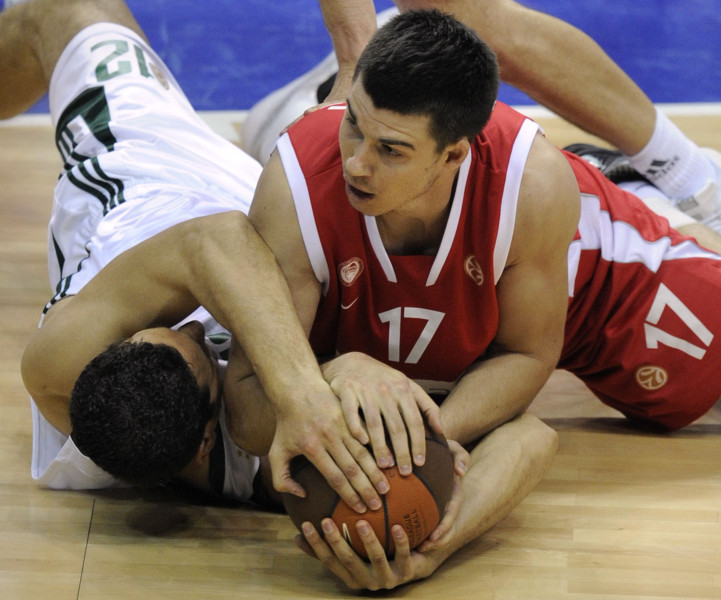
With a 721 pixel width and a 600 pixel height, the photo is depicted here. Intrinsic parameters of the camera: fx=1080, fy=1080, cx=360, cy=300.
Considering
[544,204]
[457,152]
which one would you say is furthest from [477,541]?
[457,152]

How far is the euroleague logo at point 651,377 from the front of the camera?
2865 millimetres

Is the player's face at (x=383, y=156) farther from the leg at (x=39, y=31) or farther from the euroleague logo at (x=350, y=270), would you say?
the leg at (x=39, y=31)

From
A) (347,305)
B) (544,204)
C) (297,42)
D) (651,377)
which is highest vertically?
(544,204)

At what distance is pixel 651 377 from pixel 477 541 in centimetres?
79

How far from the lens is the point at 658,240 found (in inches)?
115

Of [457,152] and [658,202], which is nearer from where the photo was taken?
[457,152]

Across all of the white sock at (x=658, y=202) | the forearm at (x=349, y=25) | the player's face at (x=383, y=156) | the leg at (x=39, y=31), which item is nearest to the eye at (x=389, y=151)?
the player's face at (x=383, y=156)

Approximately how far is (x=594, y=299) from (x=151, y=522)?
1285mm

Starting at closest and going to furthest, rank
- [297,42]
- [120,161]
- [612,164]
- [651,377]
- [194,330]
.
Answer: [194,330], [651,377], [120,161], [612,164], [297,42]

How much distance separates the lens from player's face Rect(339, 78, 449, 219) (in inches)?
80.8

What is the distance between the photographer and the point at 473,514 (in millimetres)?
2230

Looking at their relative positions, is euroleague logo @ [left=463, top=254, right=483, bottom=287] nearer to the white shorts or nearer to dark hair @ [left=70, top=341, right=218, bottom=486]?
dark hair @ [left=70, top=341, right=218, bottom=486]

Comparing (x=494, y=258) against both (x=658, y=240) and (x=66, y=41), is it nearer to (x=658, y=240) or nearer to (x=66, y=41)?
(x=658, y=240)

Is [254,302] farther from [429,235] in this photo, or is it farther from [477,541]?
[477,541]
